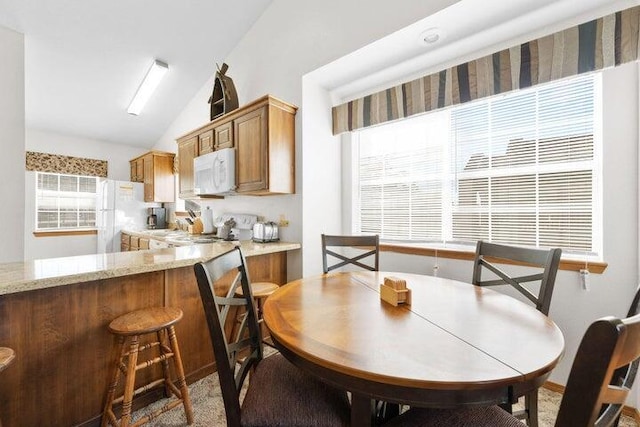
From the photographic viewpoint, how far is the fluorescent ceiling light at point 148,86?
3.51 m

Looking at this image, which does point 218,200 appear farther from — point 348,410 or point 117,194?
point 348,410

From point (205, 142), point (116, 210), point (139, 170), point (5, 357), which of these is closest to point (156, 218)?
point (116, 210)

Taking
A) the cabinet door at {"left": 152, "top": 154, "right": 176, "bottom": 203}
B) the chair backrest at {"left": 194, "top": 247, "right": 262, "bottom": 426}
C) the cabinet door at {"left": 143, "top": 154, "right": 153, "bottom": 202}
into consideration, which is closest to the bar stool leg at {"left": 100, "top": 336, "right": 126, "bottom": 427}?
the chair backrest at {"left": 194, "top": 247, "right": 262, "bottom": 426}

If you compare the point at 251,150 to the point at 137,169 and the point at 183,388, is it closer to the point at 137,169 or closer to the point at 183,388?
the point at 183,388

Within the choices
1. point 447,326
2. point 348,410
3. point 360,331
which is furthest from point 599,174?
point 348,410

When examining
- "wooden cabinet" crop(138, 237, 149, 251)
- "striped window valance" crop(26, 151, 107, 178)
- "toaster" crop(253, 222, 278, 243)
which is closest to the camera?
"toaster" crop(253, 222, 278, 243)

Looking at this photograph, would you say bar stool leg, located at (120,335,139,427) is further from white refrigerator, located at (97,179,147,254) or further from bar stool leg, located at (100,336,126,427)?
white refrigerator, located at (97,179,147,254)

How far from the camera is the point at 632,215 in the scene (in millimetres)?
1597

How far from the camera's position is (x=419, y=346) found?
Result: 837 mm

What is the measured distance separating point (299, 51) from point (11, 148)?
2815mm

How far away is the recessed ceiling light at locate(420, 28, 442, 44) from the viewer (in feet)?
6.79

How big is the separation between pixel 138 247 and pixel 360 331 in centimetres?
434

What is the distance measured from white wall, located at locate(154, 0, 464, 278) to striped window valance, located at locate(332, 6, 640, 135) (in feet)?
1.69

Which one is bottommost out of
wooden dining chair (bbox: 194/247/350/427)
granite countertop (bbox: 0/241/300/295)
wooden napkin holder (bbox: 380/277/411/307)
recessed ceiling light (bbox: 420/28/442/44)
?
wooden dining chair (bbox: 194/247/350/427)
